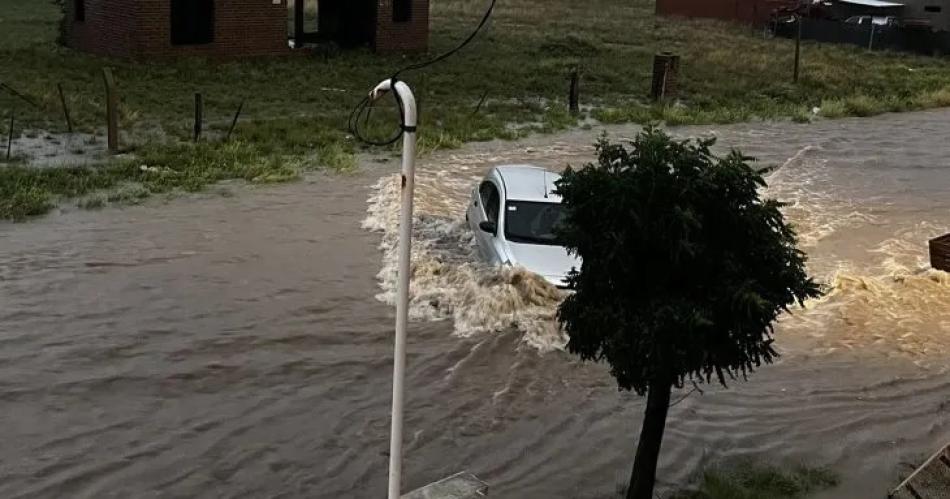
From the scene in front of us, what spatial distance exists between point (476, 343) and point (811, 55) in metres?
33.1

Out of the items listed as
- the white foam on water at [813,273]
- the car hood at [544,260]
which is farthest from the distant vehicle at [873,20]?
the car hood at [544,260]

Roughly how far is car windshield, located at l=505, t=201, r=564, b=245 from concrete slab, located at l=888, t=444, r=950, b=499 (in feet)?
18.4

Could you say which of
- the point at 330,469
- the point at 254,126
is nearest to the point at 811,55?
the point at 254,126

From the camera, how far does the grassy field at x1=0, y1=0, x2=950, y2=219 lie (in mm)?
18703

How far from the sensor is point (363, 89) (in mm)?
27438

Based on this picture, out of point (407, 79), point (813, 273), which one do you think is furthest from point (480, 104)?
point (813, 273)

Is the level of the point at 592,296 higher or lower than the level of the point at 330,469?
higher

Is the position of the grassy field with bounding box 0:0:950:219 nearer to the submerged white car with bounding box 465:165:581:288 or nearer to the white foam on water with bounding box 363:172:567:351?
the white foam on water with bounding box 363:172:567:351

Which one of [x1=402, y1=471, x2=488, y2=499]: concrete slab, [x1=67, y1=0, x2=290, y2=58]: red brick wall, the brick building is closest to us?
[x1=402, y1=471, x2=488, y2=499]: concrete slab

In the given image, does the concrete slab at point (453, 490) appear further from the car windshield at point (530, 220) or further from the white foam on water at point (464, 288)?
the car windshield at point (530, 220)

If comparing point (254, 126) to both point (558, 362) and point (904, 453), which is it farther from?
point (904, 453)

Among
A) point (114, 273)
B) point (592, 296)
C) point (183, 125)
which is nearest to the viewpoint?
point (592, 296)

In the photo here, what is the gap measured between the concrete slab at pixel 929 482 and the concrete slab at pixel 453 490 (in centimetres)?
306

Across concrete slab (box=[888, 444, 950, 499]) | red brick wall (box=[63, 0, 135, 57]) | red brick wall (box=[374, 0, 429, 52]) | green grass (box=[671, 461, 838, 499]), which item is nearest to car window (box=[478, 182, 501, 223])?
green grass (box=[671, 461, 838, 499])
